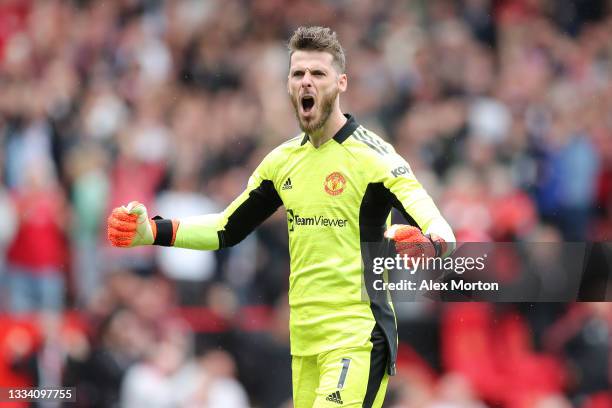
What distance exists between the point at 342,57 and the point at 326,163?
590mm

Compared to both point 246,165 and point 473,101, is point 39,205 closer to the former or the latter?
point 246,165

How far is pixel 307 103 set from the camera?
6.50 meters

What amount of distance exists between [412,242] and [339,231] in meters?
0.76

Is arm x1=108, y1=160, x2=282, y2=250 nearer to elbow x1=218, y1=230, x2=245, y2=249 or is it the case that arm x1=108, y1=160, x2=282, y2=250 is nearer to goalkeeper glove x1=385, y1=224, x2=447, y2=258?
elbow x1=218, y1=230, x2=245, y2=249

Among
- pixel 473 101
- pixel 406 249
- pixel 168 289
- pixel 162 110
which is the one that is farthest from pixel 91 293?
pixel 406 249

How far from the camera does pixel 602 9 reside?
1531 cm

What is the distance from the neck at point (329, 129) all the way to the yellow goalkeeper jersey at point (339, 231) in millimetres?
35

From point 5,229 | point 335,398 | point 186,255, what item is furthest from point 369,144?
point 5,229

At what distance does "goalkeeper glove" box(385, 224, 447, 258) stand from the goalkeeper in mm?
426

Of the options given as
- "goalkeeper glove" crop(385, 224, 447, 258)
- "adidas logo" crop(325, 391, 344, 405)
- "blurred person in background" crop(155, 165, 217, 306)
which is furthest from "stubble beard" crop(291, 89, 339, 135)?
"blurred person in background" crop(155, 165, 217, 306)

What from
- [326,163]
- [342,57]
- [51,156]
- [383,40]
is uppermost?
[383,40]

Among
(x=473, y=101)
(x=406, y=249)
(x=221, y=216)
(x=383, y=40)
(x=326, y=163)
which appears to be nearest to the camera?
(x=406, y=249)

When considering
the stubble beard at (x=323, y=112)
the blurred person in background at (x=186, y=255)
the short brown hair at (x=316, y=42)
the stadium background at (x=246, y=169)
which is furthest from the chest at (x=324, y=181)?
the blurred person in background at (x=186, y=255)

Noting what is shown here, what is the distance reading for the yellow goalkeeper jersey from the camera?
6.36 meters
